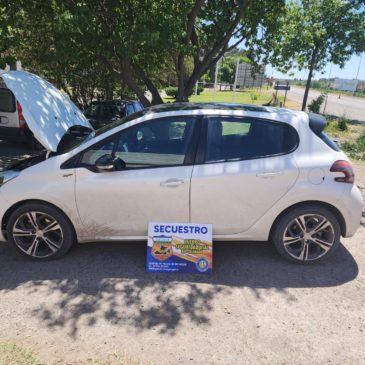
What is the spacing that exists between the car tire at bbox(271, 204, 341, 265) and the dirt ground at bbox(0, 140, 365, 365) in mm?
147

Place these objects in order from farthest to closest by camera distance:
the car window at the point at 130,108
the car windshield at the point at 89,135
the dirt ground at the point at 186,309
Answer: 1. the car window at the point at 130,108
2. the car windshield at the point at 89,135
3. the dirt ground at the point at 186,309

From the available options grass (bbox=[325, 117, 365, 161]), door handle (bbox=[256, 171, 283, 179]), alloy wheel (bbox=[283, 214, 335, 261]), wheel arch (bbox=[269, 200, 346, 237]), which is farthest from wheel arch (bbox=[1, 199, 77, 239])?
grass (bbox=[325, 117, 365, 161])

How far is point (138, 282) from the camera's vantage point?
3.58 meters

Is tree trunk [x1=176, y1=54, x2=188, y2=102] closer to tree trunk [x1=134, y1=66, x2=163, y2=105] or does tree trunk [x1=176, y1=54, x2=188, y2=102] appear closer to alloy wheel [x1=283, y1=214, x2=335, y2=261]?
tree trunk [x1=134, y1=66, x2=163, y2=105]

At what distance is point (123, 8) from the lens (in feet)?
27.2

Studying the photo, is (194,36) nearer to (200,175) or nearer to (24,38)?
(24,38)

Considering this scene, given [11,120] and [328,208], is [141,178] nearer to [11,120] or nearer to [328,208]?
[328,208]

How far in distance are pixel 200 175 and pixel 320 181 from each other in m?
1.24

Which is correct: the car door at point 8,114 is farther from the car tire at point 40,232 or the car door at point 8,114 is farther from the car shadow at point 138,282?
the car tire at point 40,232

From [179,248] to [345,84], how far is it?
86928 mm

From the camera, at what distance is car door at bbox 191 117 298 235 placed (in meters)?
3.63

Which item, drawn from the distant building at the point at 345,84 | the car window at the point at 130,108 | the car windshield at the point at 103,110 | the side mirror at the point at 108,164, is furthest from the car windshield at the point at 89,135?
the distant building at the point at 345,84

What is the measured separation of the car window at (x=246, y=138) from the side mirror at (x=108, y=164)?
35.4 inches

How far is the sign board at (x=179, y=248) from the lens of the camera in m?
3.74
